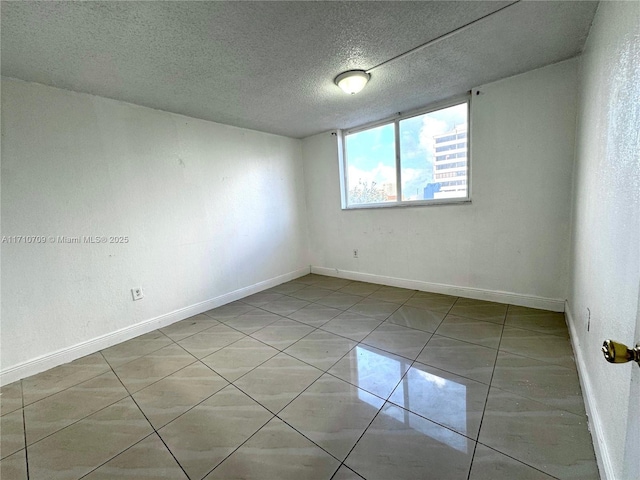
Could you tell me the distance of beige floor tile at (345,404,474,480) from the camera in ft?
3.52

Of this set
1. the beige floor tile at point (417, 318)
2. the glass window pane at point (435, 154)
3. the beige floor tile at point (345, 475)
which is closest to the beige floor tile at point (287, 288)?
the beige floor tile at point (417, 318)

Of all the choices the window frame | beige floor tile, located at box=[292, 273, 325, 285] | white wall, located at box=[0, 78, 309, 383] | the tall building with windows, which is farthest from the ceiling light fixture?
beige floor tile, located at box=[292, 273, 325, 285]

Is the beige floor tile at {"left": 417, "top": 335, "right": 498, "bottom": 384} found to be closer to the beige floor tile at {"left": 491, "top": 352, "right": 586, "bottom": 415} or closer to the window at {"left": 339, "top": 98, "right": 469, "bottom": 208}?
the beige floor tile at {"left": 491, "top": 352, "right": 586, "bottom": 415}

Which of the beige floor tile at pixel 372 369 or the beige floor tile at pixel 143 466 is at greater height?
the beige floor tile at pixel 372 369

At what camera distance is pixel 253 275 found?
3.57m

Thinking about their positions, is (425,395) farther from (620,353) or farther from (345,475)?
(620,353)

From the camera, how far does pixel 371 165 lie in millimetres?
3553

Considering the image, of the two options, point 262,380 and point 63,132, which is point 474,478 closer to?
point 262,380

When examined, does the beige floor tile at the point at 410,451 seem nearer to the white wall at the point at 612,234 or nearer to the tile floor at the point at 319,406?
the tile floor at the point at 319,406

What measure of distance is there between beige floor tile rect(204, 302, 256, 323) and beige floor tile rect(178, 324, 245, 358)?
271 mm

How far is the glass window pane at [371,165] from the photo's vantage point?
11.0ft

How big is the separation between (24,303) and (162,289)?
95cm

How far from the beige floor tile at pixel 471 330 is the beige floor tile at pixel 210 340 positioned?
1.88 m

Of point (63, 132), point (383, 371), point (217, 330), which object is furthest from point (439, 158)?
point (63, 132)
